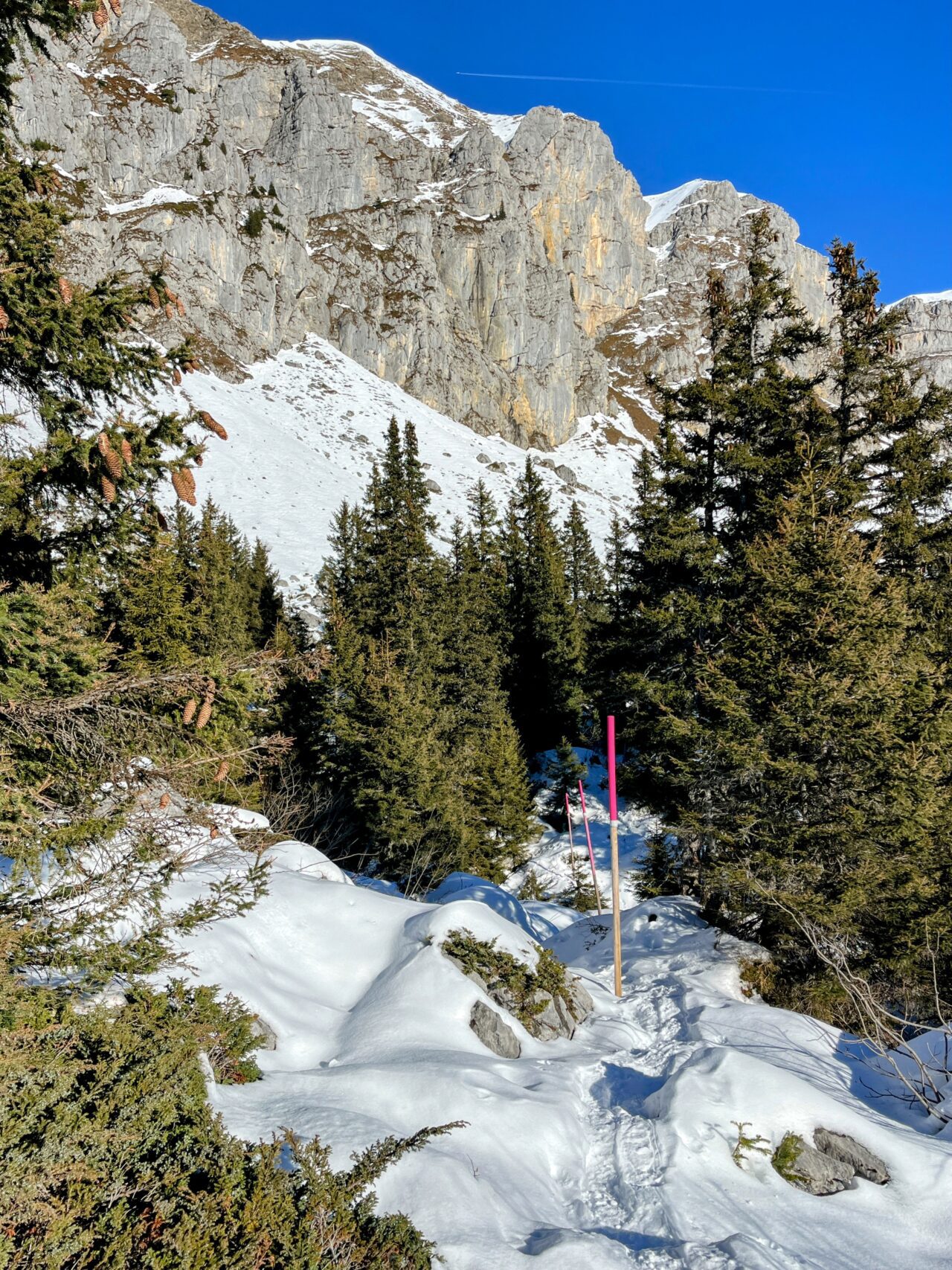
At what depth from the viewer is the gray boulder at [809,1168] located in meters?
5.18

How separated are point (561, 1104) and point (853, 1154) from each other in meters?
2.45

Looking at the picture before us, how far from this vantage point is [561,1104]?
6.14 m

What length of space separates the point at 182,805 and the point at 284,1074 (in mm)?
3111

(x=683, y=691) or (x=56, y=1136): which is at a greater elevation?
(x=683, y=691)

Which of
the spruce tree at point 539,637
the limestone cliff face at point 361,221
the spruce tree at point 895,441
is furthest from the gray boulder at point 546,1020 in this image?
the limestone cliff face at point 361,221


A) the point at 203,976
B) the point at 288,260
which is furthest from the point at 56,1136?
the point at 288,260

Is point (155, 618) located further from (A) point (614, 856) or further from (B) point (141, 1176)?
(B) point (141, 1176)

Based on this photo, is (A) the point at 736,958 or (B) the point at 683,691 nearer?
(A) the point at 736,958

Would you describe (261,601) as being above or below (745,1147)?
above

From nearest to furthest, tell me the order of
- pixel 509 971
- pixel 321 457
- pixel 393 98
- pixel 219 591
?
pixel 509 971
pixel 219 591
pixel 321 457
pixel 393 98

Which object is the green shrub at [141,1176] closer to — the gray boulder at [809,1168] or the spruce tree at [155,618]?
A: the gray boulder at [809,1168]

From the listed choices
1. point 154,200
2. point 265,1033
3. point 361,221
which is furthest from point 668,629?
point 361,221

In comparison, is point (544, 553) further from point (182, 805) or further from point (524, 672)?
point (182, 805)

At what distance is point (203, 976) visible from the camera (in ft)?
21.7
